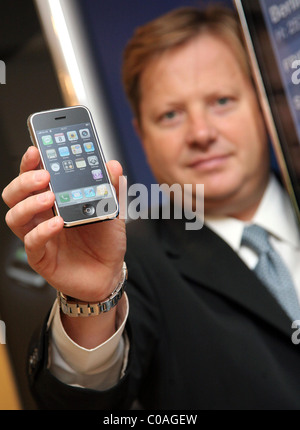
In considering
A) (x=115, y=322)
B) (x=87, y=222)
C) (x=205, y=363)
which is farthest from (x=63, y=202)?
(x=205, y=363)

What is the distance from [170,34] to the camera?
1.27 m

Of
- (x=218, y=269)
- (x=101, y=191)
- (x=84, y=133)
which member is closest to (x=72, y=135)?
(x=84, y=133)

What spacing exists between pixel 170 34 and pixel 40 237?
773 mm

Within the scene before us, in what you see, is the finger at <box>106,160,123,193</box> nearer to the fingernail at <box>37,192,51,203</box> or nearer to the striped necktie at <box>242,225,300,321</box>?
the fingernail at <box>37,192,51,203</box>

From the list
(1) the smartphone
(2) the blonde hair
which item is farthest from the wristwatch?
(2) the blonde hair

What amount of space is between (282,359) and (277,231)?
1.10 ft

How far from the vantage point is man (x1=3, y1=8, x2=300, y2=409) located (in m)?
0.97

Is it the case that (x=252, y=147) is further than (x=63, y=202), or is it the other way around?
(x=252, y=147)

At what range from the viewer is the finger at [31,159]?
2.51ft

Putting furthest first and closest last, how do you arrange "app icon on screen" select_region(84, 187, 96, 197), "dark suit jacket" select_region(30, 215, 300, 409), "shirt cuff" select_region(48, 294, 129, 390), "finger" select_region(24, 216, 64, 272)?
"dark suit jacket" select_region(30, 215, 300, 409), "shirt cuff" select_region(48, 294, 129, 390), "app icon on screen" select_region(84, 187, 96, 197), "finger" select_region(24, 216, 64, 272)

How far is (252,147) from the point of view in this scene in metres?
1.30

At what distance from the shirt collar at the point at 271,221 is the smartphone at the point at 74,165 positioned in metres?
0.53

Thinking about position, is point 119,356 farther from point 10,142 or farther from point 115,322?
point 10,142

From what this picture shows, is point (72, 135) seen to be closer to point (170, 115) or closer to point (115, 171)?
point (115, 171)
